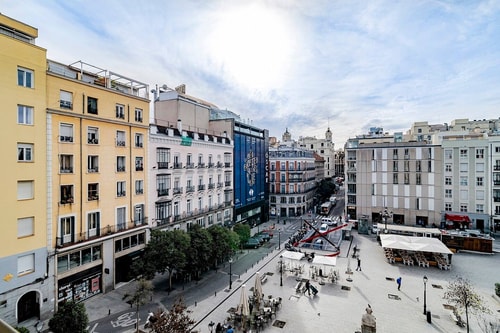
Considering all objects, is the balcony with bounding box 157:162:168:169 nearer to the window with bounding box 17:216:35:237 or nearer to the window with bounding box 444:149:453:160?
the window with bounding box 17:216:35:237

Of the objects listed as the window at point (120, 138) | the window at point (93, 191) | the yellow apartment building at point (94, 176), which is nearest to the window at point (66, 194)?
the yellow apartment building at point (94, 176)

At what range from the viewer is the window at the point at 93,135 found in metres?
23.7

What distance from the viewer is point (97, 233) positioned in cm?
2408

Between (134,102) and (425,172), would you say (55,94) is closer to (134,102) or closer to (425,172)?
(134,102)

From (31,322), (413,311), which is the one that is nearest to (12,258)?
(31,322)

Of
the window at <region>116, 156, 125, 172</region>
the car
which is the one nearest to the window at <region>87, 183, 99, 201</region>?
the window at <region>116, 156, 125, 172</region>

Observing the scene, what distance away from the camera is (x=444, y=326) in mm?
19156

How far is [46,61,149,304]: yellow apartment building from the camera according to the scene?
21438 millimetres

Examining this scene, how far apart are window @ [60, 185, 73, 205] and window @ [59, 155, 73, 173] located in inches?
50.0

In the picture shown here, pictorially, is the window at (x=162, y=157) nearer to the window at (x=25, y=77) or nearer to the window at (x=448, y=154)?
the window at (x=25, y=77)

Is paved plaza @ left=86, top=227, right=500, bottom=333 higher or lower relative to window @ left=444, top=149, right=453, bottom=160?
lower

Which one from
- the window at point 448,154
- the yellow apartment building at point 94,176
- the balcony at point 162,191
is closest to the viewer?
the yellow apartment building at point 94,176

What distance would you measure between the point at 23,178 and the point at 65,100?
6.69 m

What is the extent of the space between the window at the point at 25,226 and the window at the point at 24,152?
162 inches
